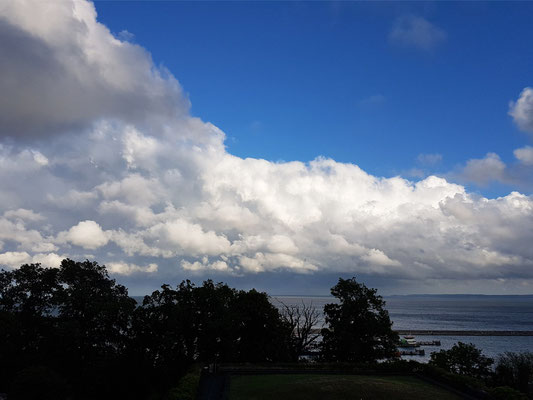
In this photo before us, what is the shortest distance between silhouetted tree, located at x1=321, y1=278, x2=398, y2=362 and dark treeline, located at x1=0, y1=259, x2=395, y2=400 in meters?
0.13

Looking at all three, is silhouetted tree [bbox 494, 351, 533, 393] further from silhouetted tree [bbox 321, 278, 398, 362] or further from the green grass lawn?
the green grass lawn

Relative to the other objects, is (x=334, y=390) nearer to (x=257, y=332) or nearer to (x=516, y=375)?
(x=257, y=332)

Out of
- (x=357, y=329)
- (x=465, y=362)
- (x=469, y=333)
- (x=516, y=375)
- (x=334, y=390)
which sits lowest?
(x=469, y=333)

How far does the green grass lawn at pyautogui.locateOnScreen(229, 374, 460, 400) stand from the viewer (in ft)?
97.4

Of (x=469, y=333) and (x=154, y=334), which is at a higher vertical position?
(x=154, y=334)

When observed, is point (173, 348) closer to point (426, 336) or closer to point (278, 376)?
point (278, 376)

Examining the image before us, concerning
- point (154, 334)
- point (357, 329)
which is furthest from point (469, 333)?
point (154, 334)

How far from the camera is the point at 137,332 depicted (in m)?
47.1

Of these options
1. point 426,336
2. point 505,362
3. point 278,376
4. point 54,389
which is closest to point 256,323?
point 278,376

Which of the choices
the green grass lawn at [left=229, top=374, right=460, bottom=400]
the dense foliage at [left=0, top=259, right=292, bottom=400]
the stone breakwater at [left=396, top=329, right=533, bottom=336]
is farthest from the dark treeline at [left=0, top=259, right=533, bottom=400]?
the stone breakwater at [left=396, top=329, right=533, bottom=336]

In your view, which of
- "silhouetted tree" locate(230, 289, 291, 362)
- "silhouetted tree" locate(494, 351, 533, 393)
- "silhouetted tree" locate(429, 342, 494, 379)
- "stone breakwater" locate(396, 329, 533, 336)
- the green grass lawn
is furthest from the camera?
"stone breakwater" locate(396, 329, 533, 336)

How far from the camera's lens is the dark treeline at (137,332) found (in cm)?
4344

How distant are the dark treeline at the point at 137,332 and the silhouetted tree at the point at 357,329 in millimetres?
131

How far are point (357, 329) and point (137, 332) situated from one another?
27903 millimetres
